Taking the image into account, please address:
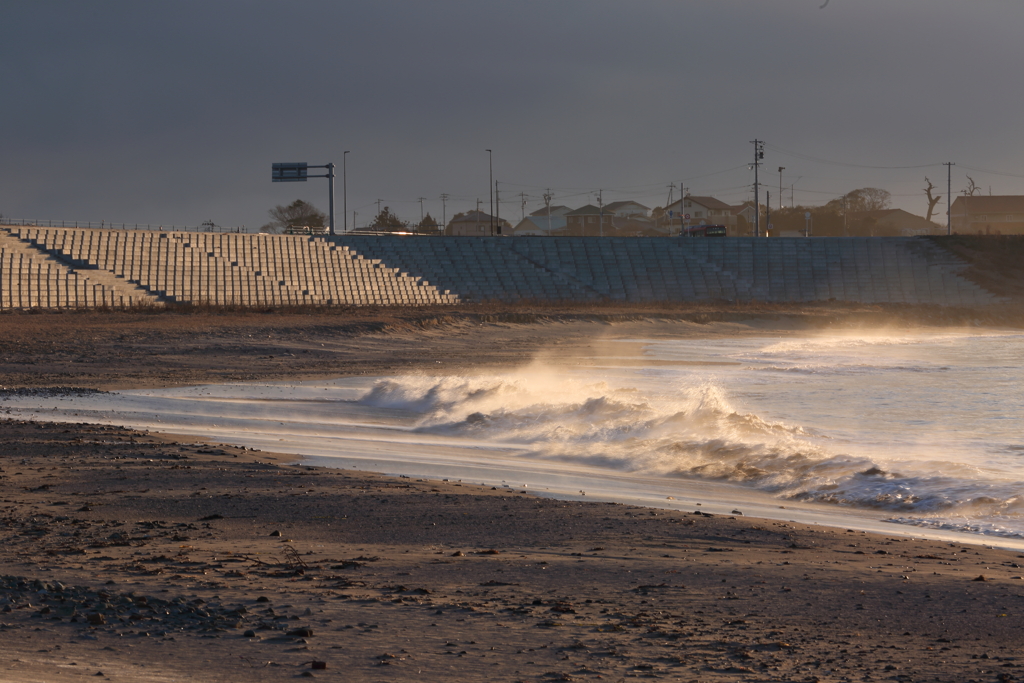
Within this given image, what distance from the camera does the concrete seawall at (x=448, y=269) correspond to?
5281 cm

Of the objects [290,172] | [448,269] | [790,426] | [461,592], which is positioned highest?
[290,172]

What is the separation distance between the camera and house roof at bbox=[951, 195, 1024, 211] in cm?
13438

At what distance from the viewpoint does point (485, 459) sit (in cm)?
1252

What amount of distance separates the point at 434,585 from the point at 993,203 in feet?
488

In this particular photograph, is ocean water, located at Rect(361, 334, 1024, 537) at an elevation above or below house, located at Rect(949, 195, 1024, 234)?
below

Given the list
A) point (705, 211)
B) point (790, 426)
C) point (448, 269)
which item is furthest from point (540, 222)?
point (790, 426)

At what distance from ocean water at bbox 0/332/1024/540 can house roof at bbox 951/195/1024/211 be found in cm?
12194

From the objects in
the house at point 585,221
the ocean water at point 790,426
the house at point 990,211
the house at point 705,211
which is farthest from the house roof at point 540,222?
the ocean water at point 790,426

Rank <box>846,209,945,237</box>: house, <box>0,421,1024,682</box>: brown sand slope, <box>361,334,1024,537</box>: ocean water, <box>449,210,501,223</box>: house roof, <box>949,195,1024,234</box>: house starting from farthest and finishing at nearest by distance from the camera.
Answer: <box>449,210,501,223</box>: house roof → <box>949,195,1024,234</box>: house → <box>846,209,945,237</box>: house → <box>361,334,1024,537</box>: ocean water → <box>0,421,1024,682</box>: brown sand slope

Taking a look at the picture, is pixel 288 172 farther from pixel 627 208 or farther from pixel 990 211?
pixel 990 211

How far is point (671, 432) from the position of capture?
15070 millimetres

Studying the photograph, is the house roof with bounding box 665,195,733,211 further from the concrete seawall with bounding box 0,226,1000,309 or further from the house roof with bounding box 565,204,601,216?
the concrete seawall with bounding box 0,226,1000,309

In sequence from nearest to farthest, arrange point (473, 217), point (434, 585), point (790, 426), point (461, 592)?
point (461, 592) < point (434, 585) < point (790, 426) < point (473, 217)

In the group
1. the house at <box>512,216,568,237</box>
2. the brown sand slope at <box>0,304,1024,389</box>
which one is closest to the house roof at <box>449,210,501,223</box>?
the house at <box>512,216,568,237</box>
